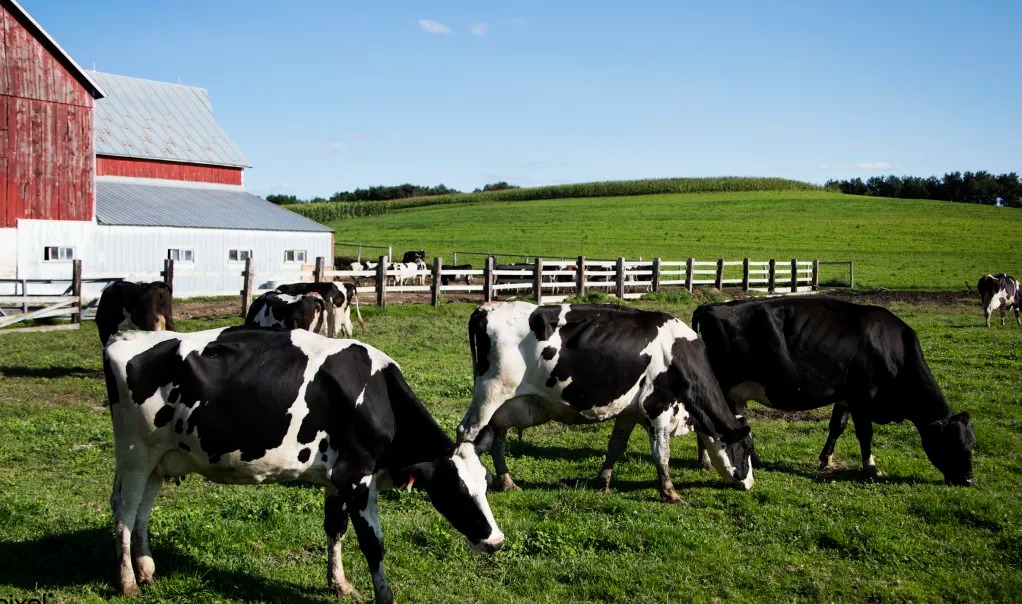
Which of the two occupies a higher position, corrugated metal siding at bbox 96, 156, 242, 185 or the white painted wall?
corrugated metal siding at bbox 96, 156, 242, 185

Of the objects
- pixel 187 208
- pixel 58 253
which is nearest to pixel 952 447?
pixel 58 253

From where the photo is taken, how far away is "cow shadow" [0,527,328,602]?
569cm

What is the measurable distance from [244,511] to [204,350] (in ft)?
6.41

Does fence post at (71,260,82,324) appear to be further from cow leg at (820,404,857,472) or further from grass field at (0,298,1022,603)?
cow leg at (820,404,857,472)

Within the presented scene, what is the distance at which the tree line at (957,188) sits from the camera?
96.8 meters

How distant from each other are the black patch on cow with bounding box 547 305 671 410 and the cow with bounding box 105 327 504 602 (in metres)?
2.42

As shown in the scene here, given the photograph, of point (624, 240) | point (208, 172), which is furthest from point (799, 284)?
point (208, 172)

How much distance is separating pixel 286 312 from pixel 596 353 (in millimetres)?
7348

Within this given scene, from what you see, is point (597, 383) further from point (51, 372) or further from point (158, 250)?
point (158, 250)

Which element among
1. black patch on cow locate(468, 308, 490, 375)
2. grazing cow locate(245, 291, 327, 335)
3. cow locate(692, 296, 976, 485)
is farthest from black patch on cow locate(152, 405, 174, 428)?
grazing cow locate(245, 291, 327, 335)

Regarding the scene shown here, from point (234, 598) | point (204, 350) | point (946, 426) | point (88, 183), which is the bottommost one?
point (234, 598)

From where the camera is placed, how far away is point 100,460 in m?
8.85

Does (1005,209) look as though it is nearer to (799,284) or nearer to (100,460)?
(799,284)

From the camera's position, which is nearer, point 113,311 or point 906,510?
point 906,510
